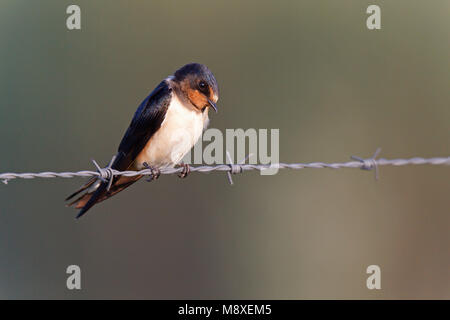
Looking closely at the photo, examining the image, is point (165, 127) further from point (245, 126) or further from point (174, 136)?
point (245, 126)

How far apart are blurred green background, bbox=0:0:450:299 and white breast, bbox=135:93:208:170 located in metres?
2.58

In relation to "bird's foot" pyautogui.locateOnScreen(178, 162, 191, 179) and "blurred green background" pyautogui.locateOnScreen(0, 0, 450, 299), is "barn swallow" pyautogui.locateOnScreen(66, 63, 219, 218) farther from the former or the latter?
"blurred green background" pyautogui.locateOnScreen(0, 0, 450, 299)

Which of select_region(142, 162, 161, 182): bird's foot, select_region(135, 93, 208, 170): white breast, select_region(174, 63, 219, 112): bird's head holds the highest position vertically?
select_region(174, 63, 219, 112): bird's head

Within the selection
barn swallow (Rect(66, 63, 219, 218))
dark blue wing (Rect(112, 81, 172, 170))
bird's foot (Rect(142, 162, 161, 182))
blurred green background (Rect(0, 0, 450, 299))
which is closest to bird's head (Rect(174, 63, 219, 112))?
barn swallow (Rect(66, 63, 219, 218))

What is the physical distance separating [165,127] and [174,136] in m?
0.09

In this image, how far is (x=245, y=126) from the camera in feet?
26.0

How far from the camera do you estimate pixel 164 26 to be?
9383 mm

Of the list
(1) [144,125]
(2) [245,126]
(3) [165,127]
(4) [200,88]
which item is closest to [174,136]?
(3) [165,127]

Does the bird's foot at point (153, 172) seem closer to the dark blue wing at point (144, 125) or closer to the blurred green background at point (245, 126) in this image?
the dark blue wing at point (144, 125)

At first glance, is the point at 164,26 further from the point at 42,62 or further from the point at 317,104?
the point at 317,104

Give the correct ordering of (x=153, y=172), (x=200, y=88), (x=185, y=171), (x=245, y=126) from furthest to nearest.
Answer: (x=245, y=126) → (x=200, y=88) → (x=185, y=171) → (x=153, y=172)

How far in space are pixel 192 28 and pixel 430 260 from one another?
509 centimetres

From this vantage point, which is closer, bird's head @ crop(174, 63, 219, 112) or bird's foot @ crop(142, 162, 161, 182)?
bird's foot @ crop(142, 162, 161, 182)

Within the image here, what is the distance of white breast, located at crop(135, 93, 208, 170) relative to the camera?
4.04 meters
